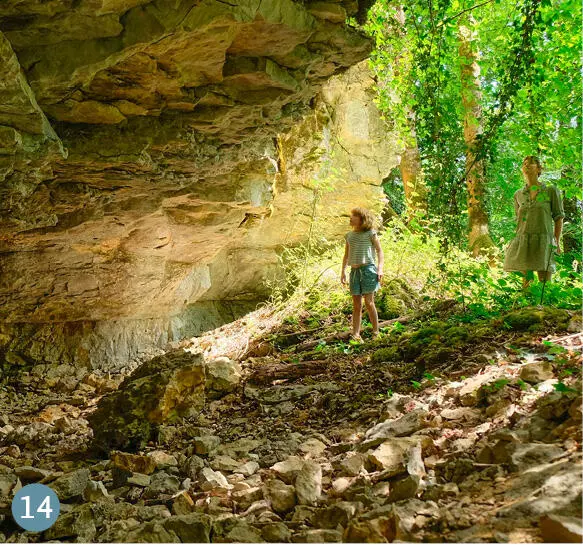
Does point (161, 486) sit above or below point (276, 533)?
below

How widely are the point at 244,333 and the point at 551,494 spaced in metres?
6.23

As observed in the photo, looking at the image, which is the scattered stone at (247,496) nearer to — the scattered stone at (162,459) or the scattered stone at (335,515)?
the scattered stone at (335,515)

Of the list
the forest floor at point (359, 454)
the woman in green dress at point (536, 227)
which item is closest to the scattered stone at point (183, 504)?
the forest floor at point (359, 454)

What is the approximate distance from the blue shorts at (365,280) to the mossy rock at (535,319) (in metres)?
1.89

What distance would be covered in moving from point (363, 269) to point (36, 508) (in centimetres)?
435

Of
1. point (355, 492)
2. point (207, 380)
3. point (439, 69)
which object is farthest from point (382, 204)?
point (355, 492)

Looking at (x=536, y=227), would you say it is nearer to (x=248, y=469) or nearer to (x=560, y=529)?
(x=248, y=469)

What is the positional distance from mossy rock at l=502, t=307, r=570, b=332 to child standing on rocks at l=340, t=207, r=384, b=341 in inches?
73.7

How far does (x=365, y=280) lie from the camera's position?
6.22 metres

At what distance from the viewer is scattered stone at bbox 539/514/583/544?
153 centimetres

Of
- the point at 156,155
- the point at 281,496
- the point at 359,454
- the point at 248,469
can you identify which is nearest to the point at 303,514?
the point at 281,496

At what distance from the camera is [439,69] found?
4.59m

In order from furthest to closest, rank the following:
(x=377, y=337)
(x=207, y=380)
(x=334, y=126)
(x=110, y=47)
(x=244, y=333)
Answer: (x=334, y=126), (x=244, y=333), (x=377, y=337), (x=207, y=380), (x=110, y=47)

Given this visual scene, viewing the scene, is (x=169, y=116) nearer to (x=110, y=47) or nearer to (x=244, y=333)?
(x=110, y=47)
